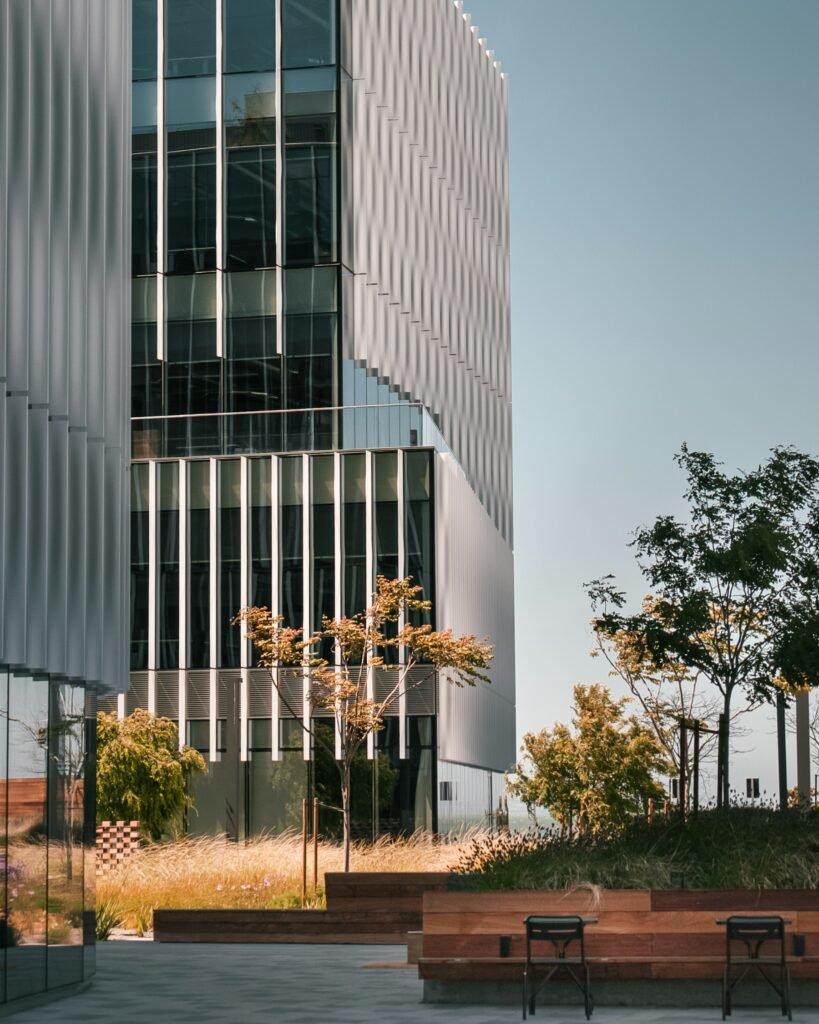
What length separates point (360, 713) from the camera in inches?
1334

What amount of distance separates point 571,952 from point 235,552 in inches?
1045

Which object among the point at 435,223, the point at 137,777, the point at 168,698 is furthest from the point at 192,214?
the point at 137,777

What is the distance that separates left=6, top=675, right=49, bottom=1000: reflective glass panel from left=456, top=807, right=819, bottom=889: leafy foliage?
183 inches

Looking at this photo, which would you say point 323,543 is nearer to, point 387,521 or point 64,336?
point 387,521

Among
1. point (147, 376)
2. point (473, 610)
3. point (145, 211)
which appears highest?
point (145, 211)

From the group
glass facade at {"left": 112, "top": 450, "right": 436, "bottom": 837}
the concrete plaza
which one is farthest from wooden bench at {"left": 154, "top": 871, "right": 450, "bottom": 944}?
glass facade at {"left": 112, "top": 450, "right": 436, "bottom": 837}

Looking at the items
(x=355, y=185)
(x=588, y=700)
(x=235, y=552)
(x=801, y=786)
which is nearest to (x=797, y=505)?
(x=801, y=786)

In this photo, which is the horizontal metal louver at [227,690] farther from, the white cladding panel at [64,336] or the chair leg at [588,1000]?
the chair leg at [588,1000]

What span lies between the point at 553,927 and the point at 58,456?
7518 mm

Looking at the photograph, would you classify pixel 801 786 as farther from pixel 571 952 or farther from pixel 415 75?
pixel 415 75

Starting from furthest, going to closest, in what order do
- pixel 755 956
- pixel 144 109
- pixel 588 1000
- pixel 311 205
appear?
pixel 144 109, pixel 311 205, pixel 755 956, pixel 588 1000

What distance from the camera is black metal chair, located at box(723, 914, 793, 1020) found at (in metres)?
15.7

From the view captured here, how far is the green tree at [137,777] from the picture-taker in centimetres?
3559

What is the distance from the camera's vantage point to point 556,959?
16.8 m
